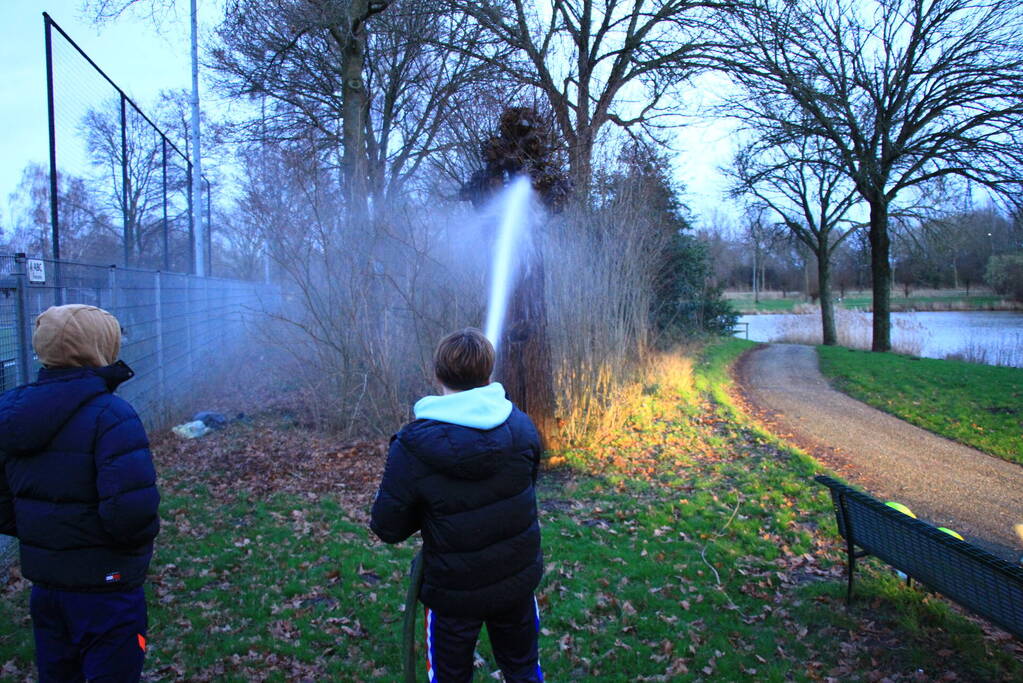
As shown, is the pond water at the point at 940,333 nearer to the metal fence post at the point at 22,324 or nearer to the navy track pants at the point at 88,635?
the metal fence post at the point at 22,324

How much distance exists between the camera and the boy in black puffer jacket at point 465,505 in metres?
2.38

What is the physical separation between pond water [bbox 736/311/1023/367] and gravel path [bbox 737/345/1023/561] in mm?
9187

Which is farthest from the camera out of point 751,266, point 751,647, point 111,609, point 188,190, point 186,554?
point 751,266

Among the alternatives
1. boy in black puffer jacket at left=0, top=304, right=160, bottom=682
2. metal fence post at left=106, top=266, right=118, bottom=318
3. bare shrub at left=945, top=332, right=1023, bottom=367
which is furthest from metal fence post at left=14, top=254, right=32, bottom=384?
bare shrub at left=945, top=332, right=1023, bottom=367

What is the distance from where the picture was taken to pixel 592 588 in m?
4.79

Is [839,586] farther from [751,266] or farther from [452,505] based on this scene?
[751,266]

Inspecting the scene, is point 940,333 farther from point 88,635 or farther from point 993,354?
point 88,635

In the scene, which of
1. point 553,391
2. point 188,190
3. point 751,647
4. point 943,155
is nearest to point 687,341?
point 943,155

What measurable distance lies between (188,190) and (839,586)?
16338 mm

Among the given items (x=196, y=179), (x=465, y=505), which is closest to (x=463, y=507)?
→ (x=465, y=505)

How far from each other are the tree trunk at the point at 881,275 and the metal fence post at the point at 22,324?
2271 cm

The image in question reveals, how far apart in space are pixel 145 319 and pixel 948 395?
45.1 ft

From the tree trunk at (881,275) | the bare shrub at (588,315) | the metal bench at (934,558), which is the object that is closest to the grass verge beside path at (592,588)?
the metal bench at (934,558)

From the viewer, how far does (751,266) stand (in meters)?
61.3
